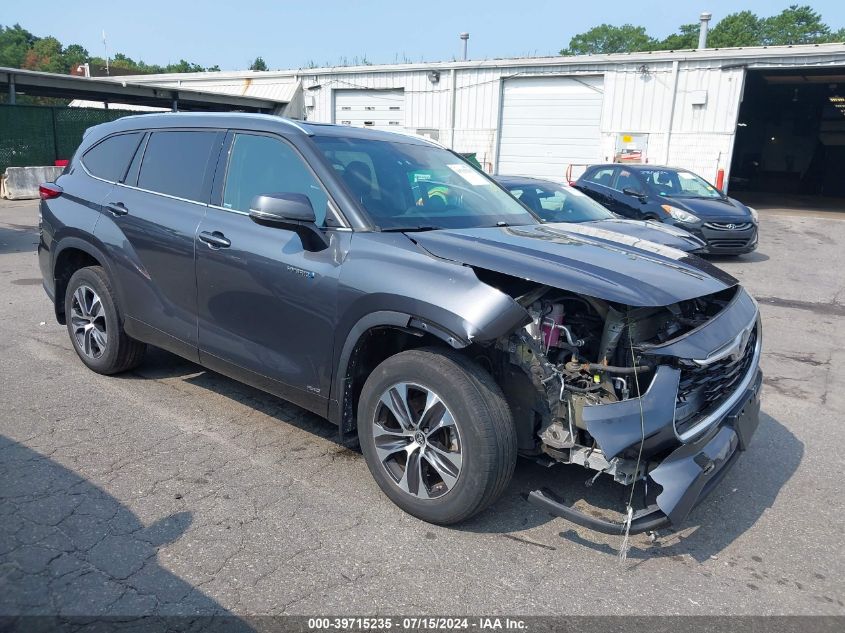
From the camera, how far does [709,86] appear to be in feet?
62.8

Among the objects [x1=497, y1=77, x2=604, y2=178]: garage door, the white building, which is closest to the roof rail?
the white building

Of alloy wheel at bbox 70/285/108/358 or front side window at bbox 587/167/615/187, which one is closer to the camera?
alloy wheel at bbox 70/285/108/358

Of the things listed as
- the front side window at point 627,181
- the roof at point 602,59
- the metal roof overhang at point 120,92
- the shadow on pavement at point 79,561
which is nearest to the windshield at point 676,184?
the front side window at point 627,181

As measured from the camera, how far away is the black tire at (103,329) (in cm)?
474

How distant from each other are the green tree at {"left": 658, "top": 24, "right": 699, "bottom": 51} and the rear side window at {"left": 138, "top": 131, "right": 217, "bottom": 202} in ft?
264

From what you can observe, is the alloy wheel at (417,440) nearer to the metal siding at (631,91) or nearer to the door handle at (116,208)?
the door handle at (116,208)

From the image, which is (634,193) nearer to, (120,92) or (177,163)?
(177,163)

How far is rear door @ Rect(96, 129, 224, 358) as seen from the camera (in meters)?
4.14

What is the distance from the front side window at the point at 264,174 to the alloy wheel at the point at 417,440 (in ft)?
3.75

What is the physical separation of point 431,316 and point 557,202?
619 centimetres

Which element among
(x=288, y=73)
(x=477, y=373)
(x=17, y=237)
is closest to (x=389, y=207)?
(x=477, y=373)

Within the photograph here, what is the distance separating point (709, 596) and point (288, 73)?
27.3 m

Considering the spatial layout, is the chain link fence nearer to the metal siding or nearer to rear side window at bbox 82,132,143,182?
the metal siding

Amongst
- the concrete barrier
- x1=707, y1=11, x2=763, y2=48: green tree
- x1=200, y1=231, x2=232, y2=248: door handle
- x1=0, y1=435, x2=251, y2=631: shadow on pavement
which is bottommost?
x1=0, y1=435, x2=251, y2=631: shadow on pavement
